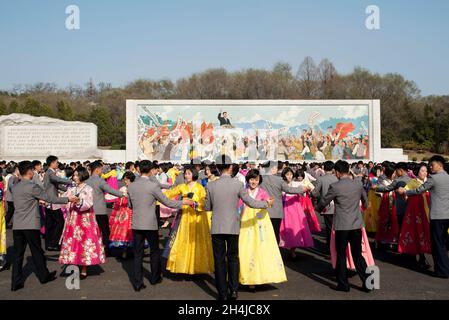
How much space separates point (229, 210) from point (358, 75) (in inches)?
2139

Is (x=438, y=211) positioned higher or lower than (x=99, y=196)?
lower

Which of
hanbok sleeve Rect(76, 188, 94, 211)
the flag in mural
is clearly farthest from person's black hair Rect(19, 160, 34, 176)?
the flag in mural

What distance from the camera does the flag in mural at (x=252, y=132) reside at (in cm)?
3147

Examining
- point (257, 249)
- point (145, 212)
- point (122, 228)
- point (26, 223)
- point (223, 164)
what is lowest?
point (122, 228)

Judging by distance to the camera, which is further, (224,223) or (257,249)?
(257,249)

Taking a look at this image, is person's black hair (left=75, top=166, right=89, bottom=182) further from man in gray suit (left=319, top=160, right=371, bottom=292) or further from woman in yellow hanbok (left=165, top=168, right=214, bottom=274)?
man in gray suit (left=319, top=160, right=371, bottom=292)

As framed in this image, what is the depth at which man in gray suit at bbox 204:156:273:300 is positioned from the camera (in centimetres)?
568

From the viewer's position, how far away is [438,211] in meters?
6.94

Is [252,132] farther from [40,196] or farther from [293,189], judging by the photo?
[40,196]

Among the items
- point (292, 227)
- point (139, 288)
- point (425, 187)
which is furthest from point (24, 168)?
point (425, 187)

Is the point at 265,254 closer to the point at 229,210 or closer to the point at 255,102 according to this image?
the point at 229,210

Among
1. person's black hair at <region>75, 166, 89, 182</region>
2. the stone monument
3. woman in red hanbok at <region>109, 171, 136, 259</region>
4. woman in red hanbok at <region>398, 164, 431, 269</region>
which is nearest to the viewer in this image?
person's black hair at <region>75, 166, 89, 182</region>

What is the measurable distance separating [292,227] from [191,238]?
2.35 metres

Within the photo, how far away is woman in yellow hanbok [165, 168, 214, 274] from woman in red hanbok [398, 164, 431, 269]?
3.30 metres
